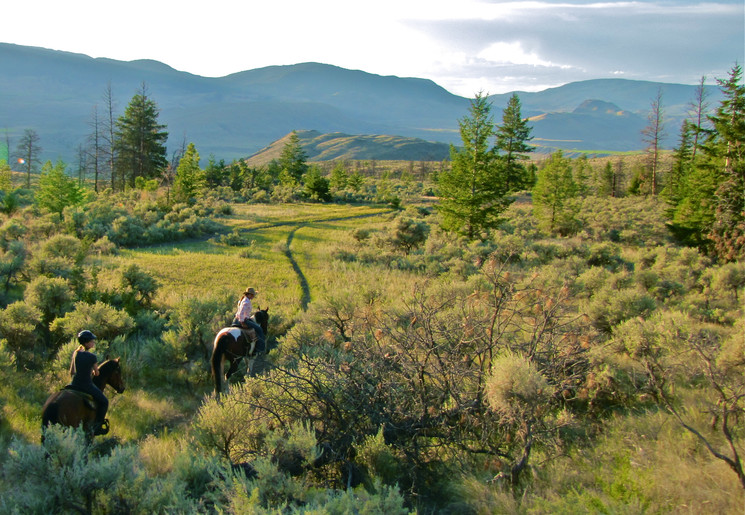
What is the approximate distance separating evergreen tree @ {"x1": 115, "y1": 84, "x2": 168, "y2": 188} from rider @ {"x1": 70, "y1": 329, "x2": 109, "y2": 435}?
42.9m

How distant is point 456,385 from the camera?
204 inches

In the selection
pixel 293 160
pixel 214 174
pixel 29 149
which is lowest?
pixel 214 174

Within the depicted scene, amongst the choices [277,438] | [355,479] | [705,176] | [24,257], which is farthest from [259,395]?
[705,176]

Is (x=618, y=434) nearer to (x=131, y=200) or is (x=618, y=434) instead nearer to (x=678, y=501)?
(x=678, y=501)

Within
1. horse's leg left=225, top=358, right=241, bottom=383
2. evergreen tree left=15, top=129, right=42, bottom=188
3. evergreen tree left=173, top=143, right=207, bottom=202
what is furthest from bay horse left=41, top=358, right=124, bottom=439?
evergreen tree left=15, top=129, right=42, bottom=188

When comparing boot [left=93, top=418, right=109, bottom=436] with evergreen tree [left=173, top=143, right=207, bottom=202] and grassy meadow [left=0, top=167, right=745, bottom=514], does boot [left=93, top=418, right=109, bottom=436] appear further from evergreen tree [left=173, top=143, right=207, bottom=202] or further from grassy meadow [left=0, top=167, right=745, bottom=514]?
evergreen tree [left=173, top=143, right=207, bottom=202]

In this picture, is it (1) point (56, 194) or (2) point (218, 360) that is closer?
(2) point (218, 360)

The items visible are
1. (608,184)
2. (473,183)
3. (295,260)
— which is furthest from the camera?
(608,184)

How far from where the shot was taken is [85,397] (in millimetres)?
5418

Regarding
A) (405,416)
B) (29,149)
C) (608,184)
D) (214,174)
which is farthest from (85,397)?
(29,149)

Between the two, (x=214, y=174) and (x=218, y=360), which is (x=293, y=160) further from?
(x=218, y=360)

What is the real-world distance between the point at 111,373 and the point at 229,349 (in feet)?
5.91

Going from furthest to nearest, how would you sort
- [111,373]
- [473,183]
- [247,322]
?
[473,183] < [247,322] < [111,373]

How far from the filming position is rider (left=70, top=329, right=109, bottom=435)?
17.8ft
